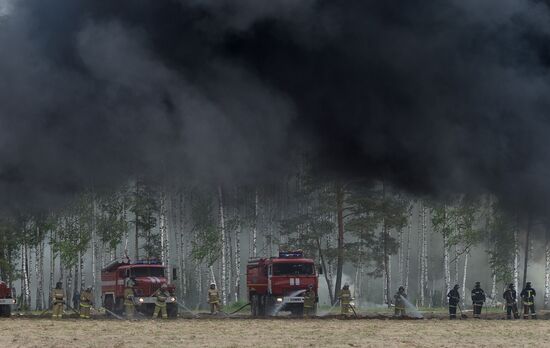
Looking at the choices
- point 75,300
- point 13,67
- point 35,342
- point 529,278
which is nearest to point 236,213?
point 75,300

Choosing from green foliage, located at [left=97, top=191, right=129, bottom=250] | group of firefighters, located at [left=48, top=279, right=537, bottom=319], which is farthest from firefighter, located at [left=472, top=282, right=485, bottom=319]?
A: green foliage, located at [left=97, top=191, right=129, bottom=250]

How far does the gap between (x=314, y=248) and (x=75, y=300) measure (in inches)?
713

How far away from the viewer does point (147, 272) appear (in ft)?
193

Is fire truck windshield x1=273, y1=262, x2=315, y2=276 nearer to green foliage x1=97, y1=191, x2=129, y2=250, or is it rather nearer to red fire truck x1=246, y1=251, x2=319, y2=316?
red fire truck x1=246, y1=251, x2=319, y2=316

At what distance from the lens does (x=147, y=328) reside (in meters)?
41.5

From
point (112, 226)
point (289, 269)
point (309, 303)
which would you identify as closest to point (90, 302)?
point (289, 269)

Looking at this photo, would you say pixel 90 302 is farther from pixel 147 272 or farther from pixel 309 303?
pixel 309 303

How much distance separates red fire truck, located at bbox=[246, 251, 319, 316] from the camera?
55812 mm

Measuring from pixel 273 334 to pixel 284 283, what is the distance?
1885 cm

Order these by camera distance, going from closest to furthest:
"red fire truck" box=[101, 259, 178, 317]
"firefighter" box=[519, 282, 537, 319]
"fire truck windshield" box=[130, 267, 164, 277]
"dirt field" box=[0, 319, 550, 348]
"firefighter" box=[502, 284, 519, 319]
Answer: "dirt field" box=[0, 319, 550, 348]
"firefighter" box=[519, 282, 537, 319]
"firefighter" box=[502, 284, 519, 319]
"red fire truck" box=[101, 259, 178, 317]
"fire truck windshield" box=[130, 267, 164, 277]

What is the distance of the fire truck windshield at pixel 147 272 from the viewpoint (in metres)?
58.5

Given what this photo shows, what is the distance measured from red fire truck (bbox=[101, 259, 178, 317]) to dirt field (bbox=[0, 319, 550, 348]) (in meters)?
9.79

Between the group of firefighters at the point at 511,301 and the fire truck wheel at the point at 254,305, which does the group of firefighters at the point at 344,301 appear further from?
the fire truck wheel at the point at 254,305

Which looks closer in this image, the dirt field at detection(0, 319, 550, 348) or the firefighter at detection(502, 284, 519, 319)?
the dirt field at detection(0, 319, 550, 348)
